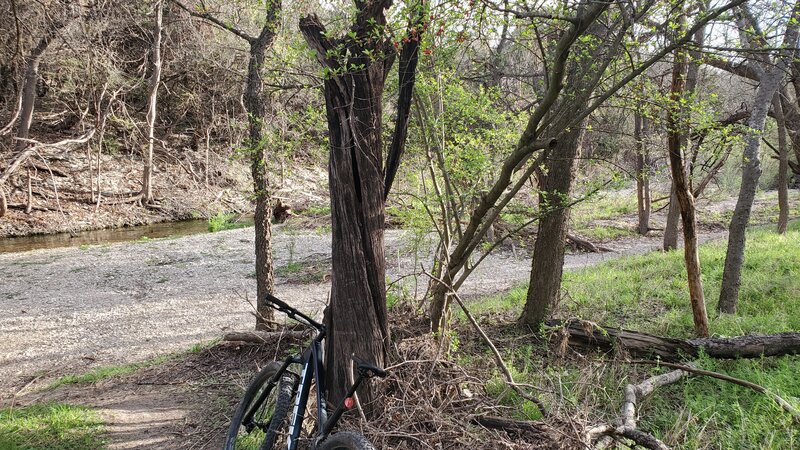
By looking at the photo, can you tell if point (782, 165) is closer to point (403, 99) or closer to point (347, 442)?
point (403, 99)

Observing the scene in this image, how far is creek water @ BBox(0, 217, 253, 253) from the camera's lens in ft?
57.1

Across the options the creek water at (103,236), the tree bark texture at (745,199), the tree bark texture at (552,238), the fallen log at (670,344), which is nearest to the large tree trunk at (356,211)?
the fallen log at (670,344)

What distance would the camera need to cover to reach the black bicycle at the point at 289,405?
9.35 feet

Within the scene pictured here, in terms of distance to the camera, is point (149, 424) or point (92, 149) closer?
point (149, 424)

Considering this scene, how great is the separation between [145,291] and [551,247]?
904cm

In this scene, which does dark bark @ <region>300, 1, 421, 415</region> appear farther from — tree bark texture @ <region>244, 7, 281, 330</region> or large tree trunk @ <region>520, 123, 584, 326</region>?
large tree trunk @ <region>520, 123, 584, 326</region>

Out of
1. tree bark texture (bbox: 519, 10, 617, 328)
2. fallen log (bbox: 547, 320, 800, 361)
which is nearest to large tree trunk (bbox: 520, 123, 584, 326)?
tree bark texture (bbox: 519, 10, 617, 328)

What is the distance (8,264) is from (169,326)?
796 cm

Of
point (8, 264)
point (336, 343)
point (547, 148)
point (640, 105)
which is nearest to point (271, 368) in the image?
point (336, 343)

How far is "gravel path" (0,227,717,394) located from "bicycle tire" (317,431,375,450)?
2705mm

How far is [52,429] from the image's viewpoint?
4324 millimetres

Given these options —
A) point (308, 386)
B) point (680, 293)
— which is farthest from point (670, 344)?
point (308, 386)

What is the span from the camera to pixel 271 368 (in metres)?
3.78

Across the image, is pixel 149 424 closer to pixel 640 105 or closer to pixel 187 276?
pixel 640 105
